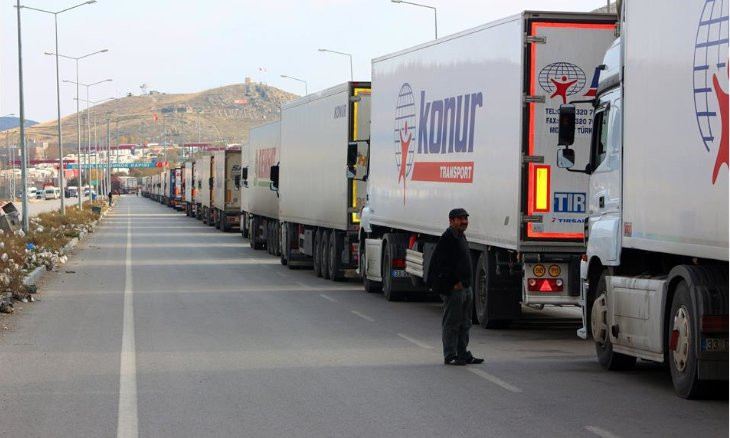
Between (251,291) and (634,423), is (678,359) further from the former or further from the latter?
(251,291)

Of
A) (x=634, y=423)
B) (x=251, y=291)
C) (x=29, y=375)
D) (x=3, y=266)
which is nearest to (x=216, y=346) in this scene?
(x=29, y=375)

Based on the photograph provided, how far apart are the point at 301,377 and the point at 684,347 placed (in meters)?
3.76

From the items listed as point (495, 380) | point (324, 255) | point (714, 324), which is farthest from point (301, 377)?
point (324, 255)

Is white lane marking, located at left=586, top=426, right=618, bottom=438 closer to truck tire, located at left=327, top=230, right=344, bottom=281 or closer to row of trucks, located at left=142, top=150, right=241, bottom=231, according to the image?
truck tire, located at left=327, top=230, right=344, bottom=281

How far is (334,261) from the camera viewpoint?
28625mm

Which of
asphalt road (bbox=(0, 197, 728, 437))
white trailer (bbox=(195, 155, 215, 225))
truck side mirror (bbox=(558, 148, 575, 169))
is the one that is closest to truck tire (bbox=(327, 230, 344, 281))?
asphalt road (bbox=(0, 197, 728, 437))

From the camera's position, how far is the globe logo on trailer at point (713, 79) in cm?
1018

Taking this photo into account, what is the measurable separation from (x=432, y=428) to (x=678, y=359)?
105 inches

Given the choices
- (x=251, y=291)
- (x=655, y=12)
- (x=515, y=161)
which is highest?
(x=655, y=12)

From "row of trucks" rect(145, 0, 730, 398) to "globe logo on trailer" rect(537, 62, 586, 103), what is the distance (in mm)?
25

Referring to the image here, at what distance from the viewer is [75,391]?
1226 cm

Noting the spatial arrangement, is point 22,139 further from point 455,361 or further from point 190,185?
point 190,185

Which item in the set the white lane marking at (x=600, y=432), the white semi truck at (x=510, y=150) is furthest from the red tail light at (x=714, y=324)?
the white semi truck at (x=510, y=150)

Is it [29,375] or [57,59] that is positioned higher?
[57,59]
